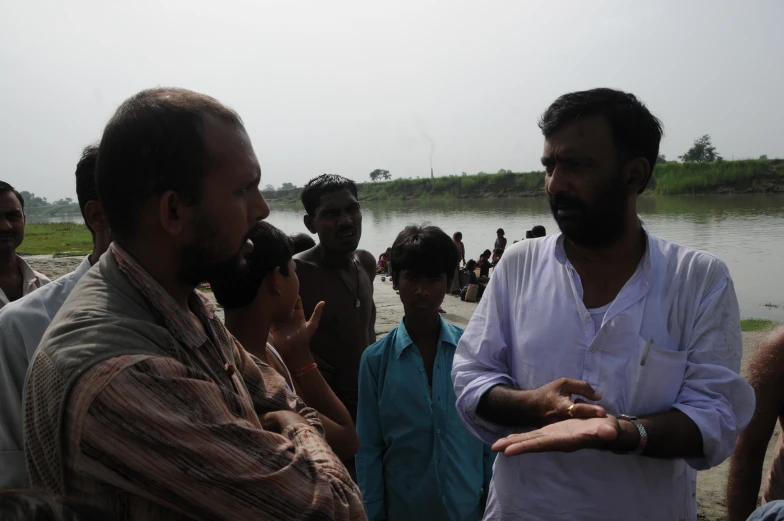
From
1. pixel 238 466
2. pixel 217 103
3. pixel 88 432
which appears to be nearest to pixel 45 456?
pixel 88 432

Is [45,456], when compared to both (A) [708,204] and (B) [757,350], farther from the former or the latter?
(A) [708,204]

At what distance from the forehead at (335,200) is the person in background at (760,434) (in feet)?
8.86

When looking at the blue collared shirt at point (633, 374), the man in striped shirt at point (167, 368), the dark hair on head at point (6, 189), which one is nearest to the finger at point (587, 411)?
the blue collared shirt at point (633, 374)

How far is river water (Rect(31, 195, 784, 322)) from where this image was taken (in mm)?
15898

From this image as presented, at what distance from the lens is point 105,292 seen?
1.25 m

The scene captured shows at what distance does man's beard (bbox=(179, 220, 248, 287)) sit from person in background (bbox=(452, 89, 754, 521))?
100 centimetres

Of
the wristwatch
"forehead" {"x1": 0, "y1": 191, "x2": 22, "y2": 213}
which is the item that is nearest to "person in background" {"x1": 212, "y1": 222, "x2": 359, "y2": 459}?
the wristwatch

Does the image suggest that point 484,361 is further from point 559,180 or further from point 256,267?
point 256,267

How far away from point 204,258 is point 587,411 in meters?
1.18

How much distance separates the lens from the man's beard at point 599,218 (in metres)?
2.15

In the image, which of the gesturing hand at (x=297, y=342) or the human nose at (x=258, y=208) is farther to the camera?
the gesturing hand at (x=297, y=342)

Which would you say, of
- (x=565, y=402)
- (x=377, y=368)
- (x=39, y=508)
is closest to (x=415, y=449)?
(x=377, y=368)

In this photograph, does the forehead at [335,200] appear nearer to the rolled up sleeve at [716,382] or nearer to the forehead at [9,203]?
the forehead at [9,203]

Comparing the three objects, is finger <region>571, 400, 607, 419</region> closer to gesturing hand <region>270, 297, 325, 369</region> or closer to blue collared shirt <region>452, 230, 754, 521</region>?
blue collared shirt <region>452, 230, 754, 521</region>
